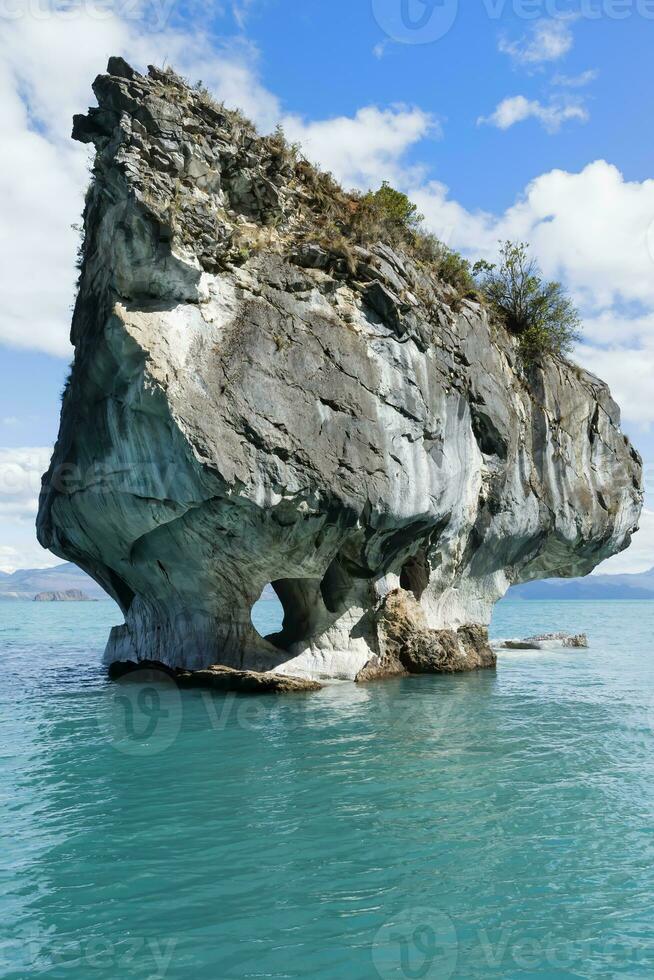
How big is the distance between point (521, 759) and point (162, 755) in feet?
18.8

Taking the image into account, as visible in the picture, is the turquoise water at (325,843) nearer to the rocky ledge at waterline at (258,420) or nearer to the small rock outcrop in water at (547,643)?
the rocky ledge at waterline at (258,420)

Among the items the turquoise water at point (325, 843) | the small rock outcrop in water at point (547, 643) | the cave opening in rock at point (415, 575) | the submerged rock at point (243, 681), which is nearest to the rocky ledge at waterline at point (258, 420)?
the cave opening in rock at point (415, 575)

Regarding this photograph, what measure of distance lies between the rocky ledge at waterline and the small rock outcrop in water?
412 inches

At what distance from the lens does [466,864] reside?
7.87 meters

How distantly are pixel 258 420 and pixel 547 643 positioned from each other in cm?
2303

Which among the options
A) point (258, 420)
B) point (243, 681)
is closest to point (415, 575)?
point (243, 681)

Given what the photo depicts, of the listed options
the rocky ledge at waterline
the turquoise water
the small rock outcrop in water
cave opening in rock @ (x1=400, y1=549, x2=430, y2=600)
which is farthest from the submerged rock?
the small rock outcrop in water

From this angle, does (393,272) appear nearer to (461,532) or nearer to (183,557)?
Result: (461,532)

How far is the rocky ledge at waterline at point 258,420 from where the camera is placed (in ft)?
52.8

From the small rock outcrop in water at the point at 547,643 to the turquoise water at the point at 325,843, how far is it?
1806 centimetres

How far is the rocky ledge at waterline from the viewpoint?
52.8 feet

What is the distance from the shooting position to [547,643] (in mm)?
34594

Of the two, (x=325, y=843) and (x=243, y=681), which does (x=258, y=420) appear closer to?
(x=243, y=681)

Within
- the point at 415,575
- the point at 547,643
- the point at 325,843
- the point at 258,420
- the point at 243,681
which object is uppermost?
the point at 258,420
